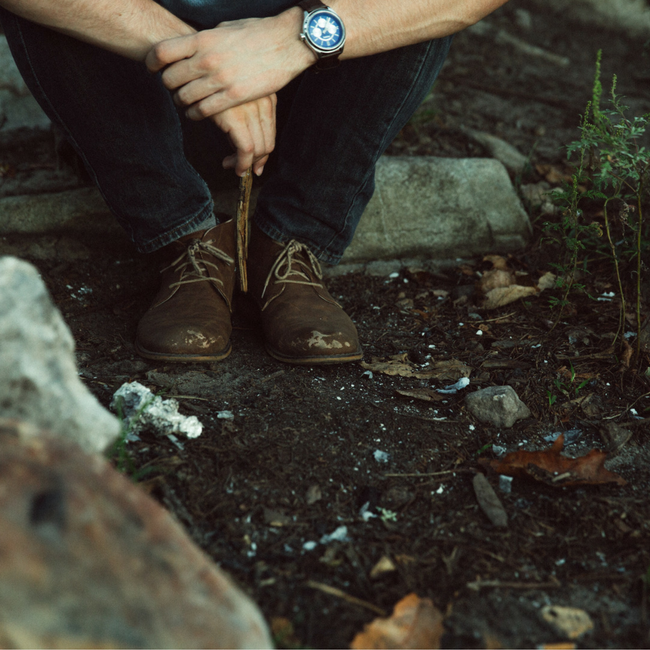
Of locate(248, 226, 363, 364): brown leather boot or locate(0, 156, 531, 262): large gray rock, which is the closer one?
locate(248, 226, 363, 364): brown leather boot

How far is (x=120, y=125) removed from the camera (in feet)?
6.12

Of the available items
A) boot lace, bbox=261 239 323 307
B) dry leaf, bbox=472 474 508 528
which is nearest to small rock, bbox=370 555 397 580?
dry leaf, bbox=472 474 508 528

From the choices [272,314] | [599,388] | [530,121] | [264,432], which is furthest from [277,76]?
[530,121]

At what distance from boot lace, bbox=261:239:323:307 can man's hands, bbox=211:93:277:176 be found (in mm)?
378

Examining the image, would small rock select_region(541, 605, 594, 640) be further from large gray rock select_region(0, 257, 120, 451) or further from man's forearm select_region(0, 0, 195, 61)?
man's forearm select_region(0, 0, 195, 61)

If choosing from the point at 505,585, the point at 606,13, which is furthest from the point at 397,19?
the point at 606,13

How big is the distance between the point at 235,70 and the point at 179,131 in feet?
1.76

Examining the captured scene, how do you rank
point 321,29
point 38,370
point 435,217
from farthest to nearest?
1. point 435,217
2. point 321,29
3. point 38,370

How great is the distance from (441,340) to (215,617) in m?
1.48

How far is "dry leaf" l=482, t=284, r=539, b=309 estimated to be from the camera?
2.25 meters

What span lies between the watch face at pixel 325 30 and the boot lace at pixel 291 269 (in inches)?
26.6

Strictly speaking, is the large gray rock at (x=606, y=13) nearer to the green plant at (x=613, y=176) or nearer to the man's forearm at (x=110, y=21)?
the green plant at (x=613, y=176)

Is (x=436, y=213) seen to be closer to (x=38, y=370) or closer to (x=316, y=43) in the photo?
(x=316, y=43)

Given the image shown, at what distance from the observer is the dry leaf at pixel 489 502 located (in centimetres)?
130
